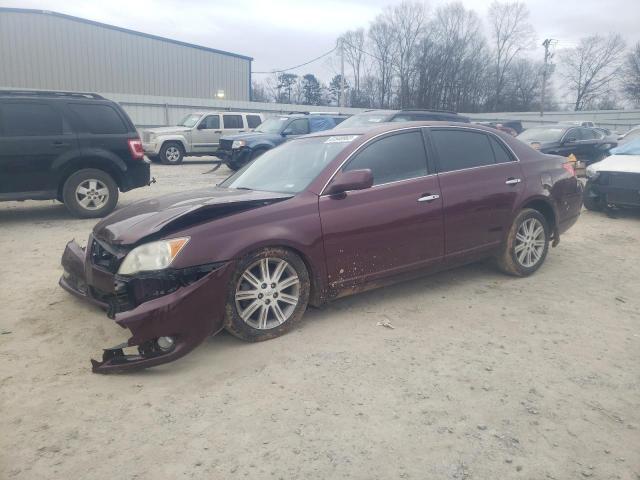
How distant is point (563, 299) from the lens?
15.0 feet

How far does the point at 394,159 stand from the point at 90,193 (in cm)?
562

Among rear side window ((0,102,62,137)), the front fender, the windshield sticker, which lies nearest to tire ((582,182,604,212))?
the windshield sticker

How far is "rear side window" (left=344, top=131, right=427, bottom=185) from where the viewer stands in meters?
4.24

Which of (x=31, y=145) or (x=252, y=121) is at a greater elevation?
(x=252, y=121)

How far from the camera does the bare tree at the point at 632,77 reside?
55.3 meters

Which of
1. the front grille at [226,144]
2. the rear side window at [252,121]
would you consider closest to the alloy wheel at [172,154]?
the rear side window at [252,121]

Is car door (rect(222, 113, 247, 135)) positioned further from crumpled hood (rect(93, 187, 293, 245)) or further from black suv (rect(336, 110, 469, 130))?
crumpled hood (rect(93, 187, 293, 245))

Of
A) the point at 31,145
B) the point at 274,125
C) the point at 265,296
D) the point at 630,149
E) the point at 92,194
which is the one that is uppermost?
the point at 274,125

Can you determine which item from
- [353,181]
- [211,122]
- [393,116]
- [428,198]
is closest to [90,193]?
[353,181]

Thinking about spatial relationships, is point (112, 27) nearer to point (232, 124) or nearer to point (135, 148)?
point (232, 124)

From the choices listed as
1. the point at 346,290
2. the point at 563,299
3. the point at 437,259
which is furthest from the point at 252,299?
the point at 563,299

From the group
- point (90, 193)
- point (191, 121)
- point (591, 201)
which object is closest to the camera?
point (90, 193)

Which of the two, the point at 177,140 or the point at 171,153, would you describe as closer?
the point at 171,153

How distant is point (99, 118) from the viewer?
7.99 meters
